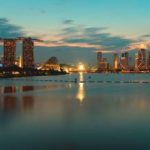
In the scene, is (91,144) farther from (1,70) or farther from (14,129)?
(1,70)

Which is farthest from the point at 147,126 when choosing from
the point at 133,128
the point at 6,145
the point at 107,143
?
the point at 6,145

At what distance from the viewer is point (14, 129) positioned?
13.2 m

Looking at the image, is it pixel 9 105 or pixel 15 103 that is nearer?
pixel 9 105

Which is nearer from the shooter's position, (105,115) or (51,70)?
(105,115)

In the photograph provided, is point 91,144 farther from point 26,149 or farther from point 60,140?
point 26,149

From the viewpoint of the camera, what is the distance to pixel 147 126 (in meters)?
14.2

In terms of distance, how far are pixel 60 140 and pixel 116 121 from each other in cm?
477

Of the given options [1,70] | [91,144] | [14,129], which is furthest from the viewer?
[1,70]

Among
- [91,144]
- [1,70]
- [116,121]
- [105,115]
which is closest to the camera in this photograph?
[91,144]

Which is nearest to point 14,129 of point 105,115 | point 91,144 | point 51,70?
point 91,144

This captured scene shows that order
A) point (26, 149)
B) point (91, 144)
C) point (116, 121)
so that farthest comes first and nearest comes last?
1. point (116, 121)
2. point (91, 144)
3. point (26, 149)

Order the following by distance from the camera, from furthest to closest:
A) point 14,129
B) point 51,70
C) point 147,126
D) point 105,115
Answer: point 51,70 < point 105,115 < point 147,126 < point 14,129

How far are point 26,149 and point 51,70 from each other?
162 metres

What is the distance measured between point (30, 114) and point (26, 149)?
305 inches
